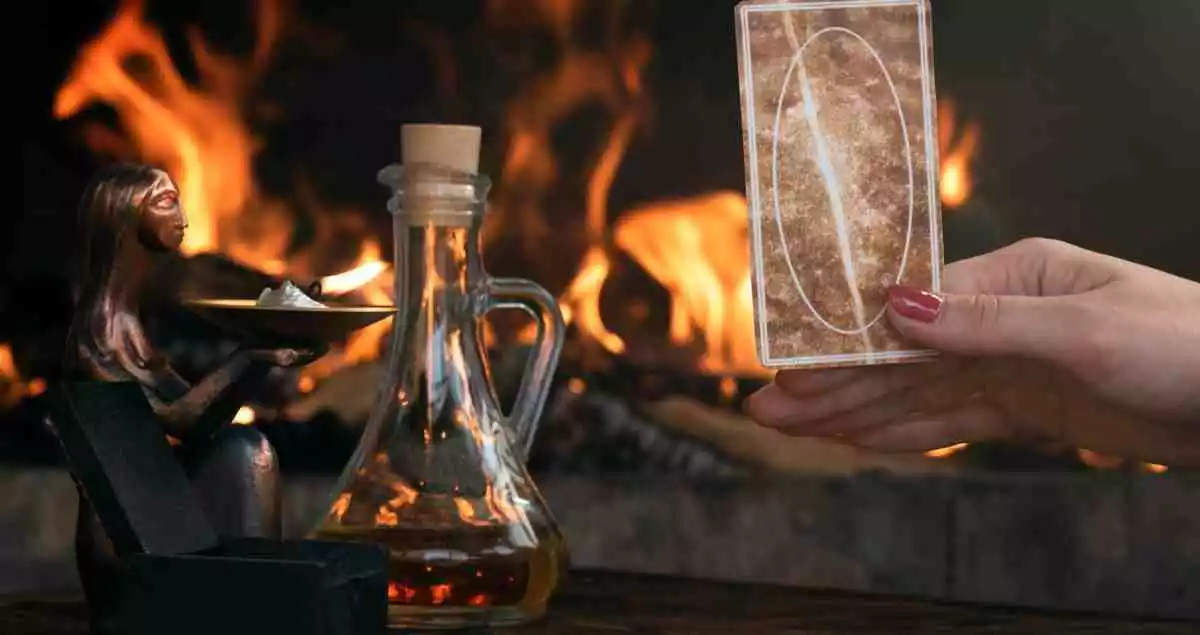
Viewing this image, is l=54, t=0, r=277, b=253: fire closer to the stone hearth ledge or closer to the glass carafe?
the stone hearth ledge

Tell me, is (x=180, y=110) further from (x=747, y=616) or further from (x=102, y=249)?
(x=747, y=616)

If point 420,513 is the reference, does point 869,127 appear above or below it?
above

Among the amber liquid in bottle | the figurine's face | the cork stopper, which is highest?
the cork stopper

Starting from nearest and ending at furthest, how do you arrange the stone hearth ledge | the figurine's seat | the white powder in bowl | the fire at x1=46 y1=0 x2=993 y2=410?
the figurine's seat → the white powder in bowl → the stone hearth ledge → the fire at x1=46 y1=0 x2=993 y2=410

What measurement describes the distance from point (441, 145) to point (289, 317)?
0.13m

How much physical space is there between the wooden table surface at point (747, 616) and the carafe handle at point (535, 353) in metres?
0.11

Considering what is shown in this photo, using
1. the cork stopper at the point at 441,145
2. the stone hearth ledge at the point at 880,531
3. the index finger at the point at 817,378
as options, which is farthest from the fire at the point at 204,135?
the cork stopper at the point at 441,145

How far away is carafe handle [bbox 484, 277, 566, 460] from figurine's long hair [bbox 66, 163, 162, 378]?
0.21 metres

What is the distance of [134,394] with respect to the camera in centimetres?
73

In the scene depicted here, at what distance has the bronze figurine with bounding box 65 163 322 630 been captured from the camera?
781mm

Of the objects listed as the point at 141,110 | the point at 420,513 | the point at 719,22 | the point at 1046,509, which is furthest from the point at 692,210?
the point at 420,513

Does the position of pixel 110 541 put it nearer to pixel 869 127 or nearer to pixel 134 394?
pixel 134 394

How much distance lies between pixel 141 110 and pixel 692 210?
1.82 ft

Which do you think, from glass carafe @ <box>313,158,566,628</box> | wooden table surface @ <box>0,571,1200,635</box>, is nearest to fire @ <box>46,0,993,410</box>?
wooden table surface @ <box>0,571,1200,635</box>
